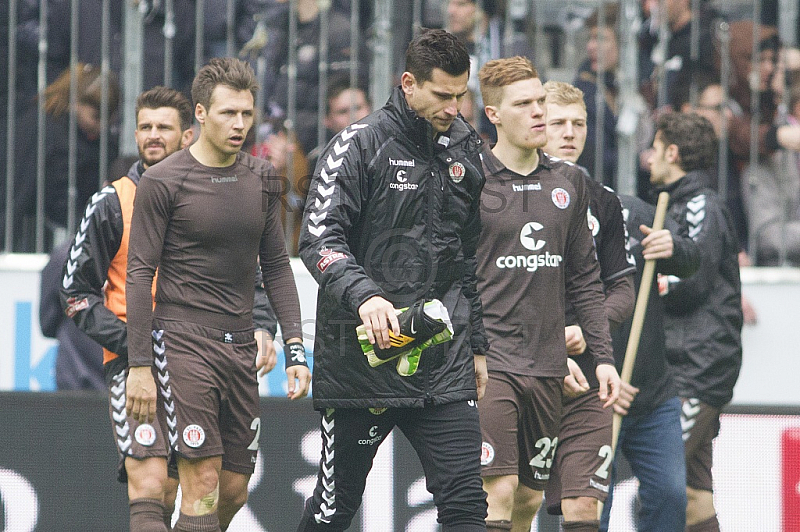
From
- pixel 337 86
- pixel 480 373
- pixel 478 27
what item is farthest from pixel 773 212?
pixel 480 373

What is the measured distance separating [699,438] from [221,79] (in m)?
3.19

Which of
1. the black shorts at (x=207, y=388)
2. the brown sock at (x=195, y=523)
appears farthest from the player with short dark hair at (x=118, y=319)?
the brown sock at (x=195, y=523)

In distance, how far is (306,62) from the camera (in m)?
8.43

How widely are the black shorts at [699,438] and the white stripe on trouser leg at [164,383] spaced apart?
2831mm

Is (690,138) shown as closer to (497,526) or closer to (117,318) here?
(497,526)

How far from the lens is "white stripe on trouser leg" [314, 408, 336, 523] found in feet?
16.5

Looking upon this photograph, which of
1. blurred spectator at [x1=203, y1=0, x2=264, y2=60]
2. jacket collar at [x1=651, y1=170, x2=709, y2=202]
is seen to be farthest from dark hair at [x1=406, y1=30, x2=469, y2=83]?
blurred spectator at [x1=203, y1=0, x2=264, y2=60]

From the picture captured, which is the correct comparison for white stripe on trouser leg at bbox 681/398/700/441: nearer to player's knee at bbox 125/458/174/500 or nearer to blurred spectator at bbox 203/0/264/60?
player's knee at bbox 125/458/174/500

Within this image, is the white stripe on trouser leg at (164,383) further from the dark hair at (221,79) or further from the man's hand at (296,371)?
the dark hair at (221,79)

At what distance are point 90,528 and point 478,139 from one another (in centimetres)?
326

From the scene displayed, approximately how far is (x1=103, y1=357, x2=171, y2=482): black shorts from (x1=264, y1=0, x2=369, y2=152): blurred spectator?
2853mm

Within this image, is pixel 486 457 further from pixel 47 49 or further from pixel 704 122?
pixel 47 49

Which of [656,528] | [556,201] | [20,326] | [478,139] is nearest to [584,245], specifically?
[556,201]

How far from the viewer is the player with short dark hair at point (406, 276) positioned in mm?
4832
